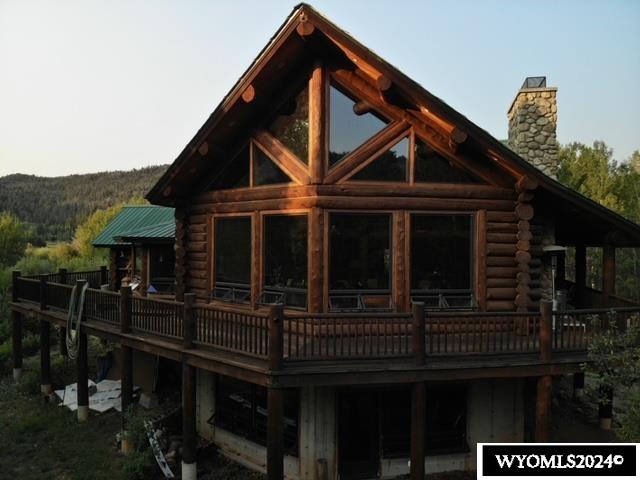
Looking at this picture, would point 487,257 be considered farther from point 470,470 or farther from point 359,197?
point 470,470

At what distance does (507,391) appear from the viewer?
10.2 meters

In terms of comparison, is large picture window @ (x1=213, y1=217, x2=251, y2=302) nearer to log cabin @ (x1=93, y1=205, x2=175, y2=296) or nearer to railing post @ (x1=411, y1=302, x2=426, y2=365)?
railing post @ (x1=411, y1=302, x2=426, y2=365)

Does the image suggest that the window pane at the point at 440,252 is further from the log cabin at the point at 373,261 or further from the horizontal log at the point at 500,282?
the horizontal log at the point at 500,282

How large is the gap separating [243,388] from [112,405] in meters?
4.91

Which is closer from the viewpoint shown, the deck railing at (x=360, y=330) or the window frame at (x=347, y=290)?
the deck railing at (x=360, y=330)

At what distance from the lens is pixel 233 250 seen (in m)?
11.5

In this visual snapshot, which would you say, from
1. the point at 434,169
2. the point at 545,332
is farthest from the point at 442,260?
the point at 545,332

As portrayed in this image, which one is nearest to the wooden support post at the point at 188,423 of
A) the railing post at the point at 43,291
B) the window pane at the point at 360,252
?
the window pane at the point at 360,252

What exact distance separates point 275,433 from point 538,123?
1178 centimetres

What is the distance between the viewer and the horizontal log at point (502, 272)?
394 inches

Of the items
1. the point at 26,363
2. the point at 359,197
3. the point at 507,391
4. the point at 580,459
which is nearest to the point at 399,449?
the point at 507,391

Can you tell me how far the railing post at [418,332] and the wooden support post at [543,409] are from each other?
8.27ft

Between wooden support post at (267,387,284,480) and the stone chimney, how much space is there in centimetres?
1069

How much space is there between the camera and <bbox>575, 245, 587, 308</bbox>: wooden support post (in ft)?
43.0
